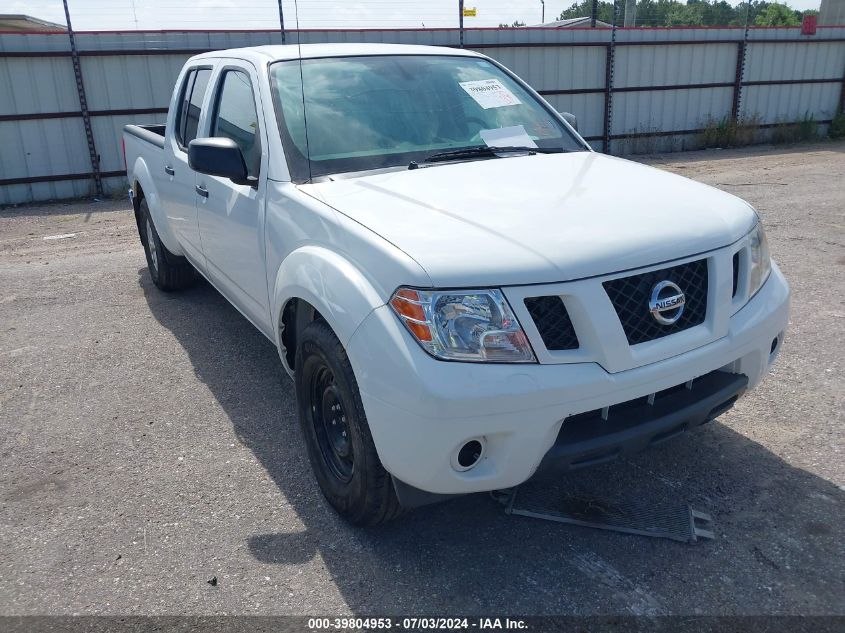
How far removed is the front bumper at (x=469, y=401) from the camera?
2293 millimetres

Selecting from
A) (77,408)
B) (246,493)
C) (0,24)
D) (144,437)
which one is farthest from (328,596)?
(0,24)

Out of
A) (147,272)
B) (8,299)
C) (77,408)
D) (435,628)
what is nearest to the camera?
(435,628)

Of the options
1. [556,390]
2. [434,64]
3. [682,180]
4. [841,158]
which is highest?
[434,64]

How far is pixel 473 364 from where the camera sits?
2.33 m

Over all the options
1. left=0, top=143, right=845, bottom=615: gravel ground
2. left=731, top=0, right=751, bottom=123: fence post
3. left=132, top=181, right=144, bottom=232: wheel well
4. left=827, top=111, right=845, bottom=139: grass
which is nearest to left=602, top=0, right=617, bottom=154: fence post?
left=731, top=0, right=751, bottom=123: fence post

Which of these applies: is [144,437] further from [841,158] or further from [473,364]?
[841,158]

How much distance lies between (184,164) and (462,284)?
10.0ft

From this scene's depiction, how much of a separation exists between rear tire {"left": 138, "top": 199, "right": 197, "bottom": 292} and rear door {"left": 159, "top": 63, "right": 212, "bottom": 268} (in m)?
0.72

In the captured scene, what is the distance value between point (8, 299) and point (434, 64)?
4.57 meters

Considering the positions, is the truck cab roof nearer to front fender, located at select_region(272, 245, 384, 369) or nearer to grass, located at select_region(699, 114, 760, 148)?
front fender, located at select_region(272, 245, 384, 369)

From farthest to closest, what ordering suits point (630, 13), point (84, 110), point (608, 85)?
point (630, 13) → point (608, 85) → point (84, 110)

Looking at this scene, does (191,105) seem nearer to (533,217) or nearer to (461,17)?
(533,217)

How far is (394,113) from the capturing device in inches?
146

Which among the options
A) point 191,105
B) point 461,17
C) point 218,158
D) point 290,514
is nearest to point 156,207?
point 191,105
